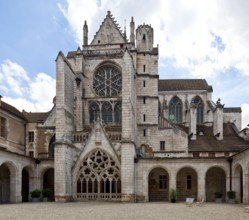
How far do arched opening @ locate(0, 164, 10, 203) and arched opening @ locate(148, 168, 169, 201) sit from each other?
40.5 feet

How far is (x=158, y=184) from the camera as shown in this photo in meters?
34.4

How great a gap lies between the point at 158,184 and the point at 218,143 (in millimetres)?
7989

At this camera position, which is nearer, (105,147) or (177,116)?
(105,147)

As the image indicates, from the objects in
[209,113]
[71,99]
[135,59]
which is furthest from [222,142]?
[71,99]

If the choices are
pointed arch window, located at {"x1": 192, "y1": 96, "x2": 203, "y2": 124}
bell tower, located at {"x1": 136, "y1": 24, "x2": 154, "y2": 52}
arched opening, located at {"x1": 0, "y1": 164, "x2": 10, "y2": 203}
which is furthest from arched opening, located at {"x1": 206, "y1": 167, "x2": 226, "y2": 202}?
arched opening, located at {"x1": 0, "y1": 164, "x2": 10, "y2": 203}

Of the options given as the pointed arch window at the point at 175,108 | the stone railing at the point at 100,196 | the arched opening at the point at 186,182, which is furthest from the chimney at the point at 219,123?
the stone railing at the point at 100,196

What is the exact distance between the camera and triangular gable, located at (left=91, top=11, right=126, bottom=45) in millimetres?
38156

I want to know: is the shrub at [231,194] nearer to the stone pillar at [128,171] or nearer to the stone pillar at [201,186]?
the stone pillar at [201,186]

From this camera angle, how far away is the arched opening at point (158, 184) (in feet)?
112

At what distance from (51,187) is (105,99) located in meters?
9.63

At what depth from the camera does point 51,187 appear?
115 feet

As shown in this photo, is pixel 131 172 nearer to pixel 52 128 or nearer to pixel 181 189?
pixel 181 189

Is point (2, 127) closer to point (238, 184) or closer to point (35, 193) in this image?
point (35, 193)

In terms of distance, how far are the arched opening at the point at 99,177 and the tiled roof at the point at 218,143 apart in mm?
9162
